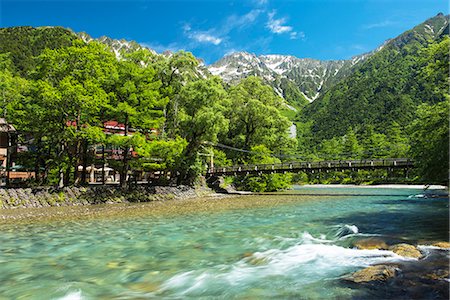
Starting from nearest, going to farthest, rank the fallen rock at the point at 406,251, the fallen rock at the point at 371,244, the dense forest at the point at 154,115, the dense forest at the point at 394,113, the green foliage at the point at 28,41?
the fallen rock at the point at 406,251 → the fallen rock at the point at 371,244 → the dense forest at the point at 394,113 → the dense forest at the point at 154,115 → the green foliage at the point at 28,41

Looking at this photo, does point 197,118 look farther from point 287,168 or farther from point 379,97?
point 379,97

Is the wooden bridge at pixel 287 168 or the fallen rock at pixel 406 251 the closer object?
the fallen rock at pixel 406 251

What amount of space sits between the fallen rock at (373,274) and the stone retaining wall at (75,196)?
18183 millimetres

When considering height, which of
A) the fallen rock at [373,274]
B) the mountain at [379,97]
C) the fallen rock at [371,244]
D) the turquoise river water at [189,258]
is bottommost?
the turquoise river water at [189,258]

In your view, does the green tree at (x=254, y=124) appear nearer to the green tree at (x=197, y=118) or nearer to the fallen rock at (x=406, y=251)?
the green tree at (x=197, y=118)

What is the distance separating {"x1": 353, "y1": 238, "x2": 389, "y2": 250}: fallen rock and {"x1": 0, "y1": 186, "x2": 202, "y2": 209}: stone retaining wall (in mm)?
17157

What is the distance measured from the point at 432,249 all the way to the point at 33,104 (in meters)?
23.3

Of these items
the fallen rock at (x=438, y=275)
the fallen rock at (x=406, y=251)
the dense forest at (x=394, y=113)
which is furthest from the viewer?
the dense forest at (x=394, y=113)

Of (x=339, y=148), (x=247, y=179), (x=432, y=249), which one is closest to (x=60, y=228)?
(x=432, y=249)

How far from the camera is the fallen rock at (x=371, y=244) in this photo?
9027 millimetres

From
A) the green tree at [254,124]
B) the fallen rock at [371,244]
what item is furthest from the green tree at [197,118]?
the fallen rock at [371,244]

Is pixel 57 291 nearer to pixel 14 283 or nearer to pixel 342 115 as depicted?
pixel 14 283

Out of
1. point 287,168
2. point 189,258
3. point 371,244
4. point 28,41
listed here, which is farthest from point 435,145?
point 28,41

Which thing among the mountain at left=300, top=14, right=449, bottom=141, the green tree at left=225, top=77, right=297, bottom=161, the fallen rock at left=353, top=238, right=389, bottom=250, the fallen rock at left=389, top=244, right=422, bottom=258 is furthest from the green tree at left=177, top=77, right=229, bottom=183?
the mountain at left=300, top=14, right=449, bottom=141
